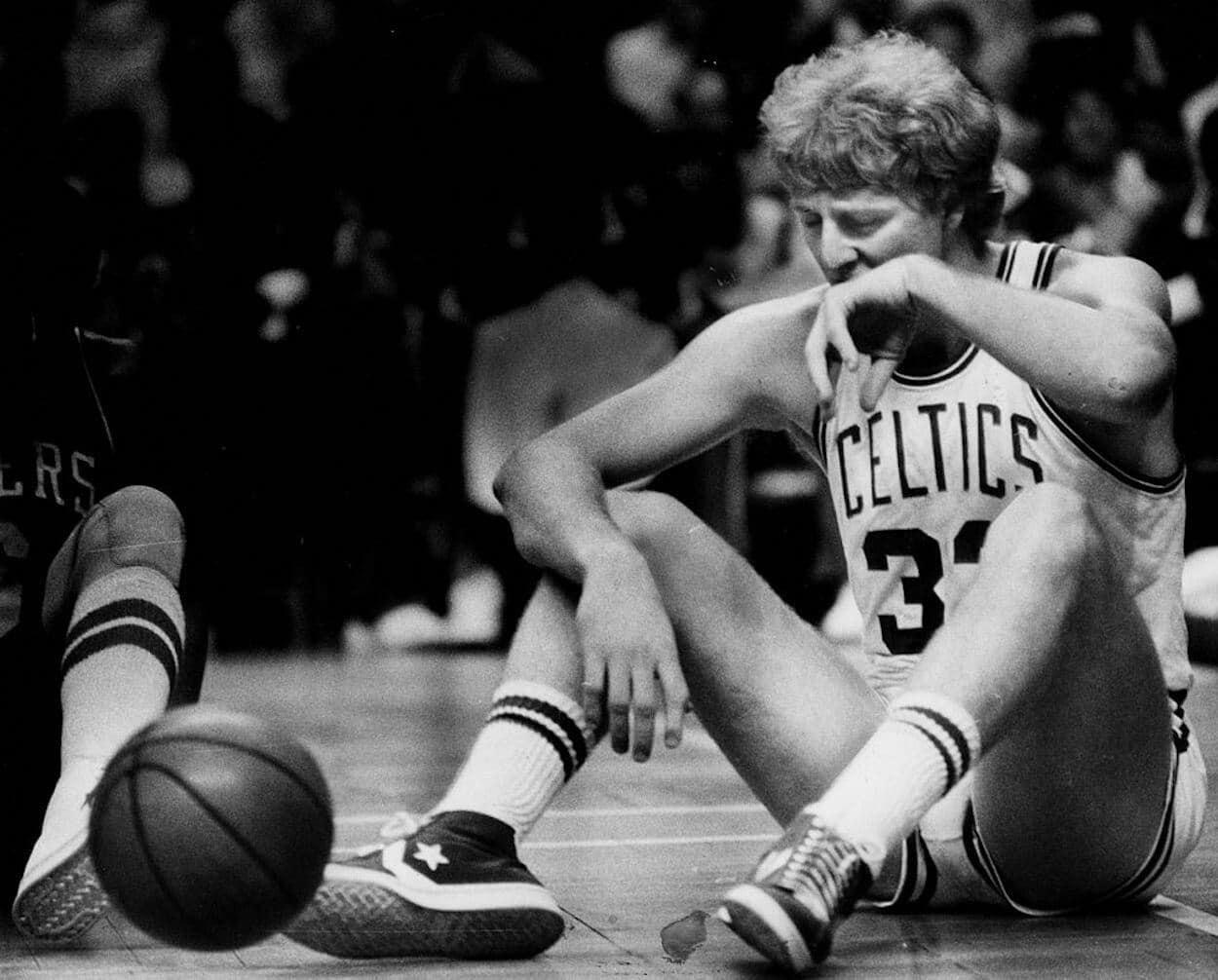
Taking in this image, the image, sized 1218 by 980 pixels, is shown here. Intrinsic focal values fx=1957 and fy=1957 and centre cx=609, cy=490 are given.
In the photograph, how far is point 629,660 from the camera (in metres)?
2.31

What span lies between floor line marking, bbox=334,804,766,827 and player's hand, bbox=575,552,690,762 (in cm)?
160

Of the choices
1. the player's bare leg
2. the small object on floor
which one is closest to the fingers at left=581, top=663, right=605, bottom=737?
the small object on floor

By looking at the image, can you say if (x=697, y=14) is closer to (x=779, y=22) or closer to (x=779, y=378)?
(x=779, y=22)

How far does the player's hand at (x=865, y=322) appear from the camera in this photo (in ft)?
7.82

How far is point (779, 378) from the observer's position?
8.97 feet

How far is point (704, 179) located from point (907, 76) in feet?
17.3

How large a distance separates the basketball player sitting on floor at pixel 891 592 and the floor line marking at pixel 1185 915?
0.06 metres

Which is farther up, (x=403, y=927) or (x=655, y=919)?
(x=403, y=927)

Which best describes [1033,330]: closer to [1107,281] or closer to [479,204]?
[1107,281]

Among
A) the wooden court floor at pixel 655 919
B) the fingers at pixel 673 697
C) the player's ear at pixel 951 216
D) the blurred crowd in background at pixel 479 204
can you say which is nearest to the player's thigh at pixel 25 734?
the wooden court floor at pixel 655 919

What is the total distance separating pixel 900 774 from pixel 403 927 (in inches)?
24.5

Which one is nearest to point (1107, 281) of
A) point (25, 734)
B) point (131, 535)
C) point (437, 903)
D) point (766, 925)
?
point (766, 925)

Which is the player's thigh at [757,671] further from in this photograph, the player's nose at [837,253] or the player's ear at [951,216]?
the player's ear at [951,216]

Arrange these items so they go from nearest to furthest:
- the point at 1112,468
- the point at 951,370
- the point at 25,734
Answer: the point at 1112,468, the point at 951,370, the point at 25,734
